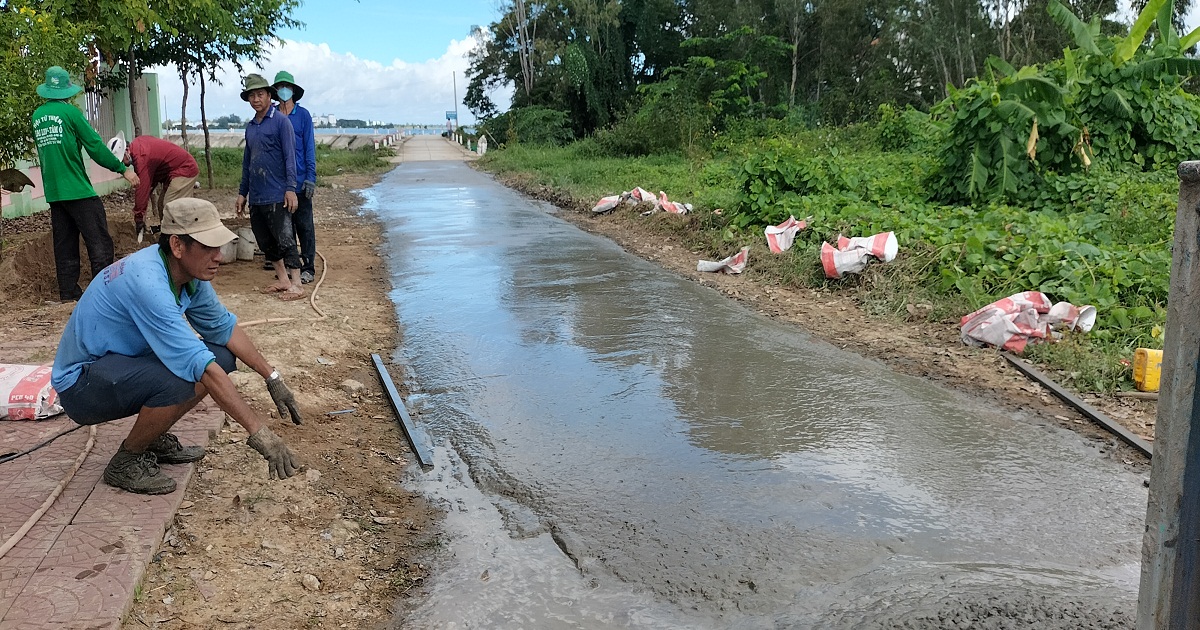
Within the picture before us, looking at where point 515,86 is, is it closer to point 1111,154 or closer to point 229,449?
point 1111,154

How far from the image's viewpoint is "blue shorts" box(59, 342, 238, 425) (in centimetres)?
346

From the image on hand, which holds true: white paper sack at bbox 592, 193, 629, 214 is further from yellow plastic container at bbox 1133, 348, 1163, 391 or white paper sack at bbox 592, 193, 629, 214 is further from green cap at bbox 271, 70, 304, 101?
yellow plastic container at bbox 1133, 348, 1163, 391

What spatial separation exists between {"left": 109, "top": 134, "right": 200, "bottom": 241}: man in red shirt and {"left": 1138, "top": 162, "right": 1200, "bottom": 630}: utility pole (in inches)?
308

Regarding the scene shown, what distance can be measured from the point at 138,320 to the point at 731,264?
646 cm

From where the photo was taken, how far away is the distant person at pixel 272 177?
7.45m

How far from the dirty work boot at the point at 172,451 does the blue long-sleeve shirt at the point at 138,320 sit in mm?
527

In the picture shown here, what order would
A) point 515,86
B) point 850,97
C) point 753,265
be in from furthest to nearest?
point 515,86 → point 850,97 → point 753,265

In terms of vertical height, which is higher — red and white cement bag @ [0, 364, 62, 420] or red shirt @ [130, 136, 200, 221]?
red shirt @ [130, 136, 200, 221]

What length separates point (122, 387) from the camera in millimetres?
3457

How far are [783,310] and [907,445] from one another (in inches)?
119

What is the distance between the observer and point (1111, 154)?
35.3 feet

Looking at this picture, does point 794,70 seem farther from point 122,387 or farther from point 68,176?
point 122,387

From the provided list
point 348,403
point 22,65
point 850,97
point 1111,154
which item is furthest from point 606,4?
point 348,403

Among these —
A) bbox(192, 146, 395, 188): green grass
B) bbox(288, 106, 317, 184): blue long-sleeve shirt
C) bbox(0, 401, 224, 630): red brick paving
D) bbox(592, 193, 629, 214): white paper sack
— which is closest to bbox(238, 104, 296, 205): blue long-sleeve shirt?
bbox(288, 106, 317, 184): blue long-sleeve shirt
